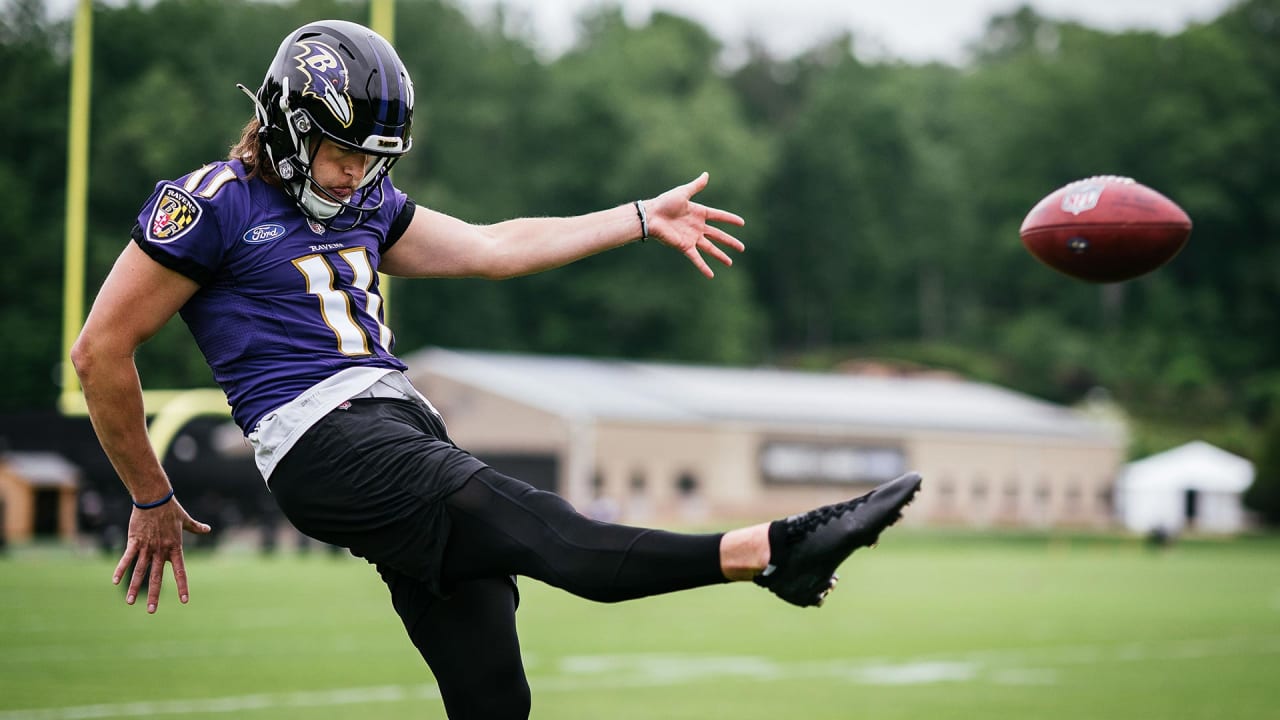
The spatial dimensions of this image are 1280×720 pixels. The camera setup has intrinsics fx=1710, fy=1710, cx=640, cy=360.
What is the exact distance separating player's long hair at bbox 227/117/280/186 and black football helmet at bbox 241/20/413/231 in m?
0.02

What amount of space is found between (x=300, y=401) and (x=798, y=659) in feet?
28.4

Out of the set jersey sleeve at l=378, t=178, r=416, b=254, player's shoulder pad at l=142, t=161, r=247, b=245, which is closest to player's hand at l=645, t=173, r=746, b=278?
jersey sleeve at l=378, t=178, r=416, b=254

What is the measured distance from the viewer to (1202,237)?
71.8 meters

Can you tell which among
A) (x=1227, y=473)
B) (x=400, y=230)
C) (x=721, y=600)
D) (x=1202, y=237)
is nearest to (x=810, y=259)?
(x=1202, y=237)

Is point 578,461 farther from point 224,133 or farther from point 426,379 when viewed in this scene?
point 224,133

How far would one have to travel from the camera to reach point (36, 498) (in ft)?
107

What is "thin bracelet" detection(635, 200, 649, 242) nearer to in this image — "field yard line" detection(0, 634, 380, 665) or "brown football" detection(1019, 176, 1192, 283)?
"brown football" detection(1019, 176, 1192, 283)

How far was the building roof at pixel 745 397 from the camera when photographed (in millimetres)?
42812

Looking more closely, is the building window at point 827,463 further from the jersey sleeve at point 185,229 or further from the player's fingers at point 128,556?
the jersey sleeve at point 185,229

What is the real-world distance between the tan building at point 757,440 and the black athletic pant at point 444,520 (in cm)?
3001

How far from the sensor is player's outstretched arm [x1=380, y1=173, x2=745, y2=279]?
4.52 m

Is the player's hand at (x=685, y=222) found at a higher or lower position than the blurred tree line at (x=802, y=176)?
lower

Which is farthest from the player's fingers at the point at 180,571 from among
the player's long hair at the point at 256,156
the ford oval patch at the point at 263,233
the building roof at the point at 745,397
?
the building roof at the point at 745,397

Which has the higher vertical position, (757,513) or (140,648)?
A: (757,513)
